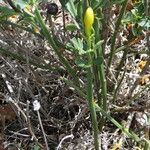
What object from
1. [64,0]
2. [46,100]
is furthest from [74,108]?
[64,0]

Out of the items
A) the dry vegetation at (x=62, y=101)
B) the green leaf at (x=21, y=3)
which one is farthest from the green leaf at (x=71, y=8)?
the dry vegetation at (x=62, y=101)

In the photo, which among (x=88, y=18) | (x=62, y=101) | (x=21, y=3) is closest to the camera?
(x=88, y=18)

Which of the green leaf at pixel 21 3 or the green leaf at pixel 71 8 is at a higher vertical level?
the green leaf at pixel 21 3

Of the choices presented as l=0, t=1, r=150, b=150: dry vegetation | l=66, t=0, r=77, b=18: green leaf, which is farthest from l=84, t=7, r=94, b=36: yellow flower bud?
l=0, t=1, r=150, b=150: dry vegetation

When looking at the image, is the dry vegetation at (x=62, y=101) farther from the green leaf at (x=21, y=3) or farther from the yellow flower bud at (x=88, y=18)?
the yellow flower bud at (x=88, y=18)

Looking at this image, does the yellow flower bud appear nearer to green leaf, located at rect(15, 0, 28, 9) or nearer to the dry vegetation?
green leaf, located at rect(15, 0, 28, 9)

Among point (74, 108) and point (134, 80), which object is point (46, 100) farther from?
point (134, 80)

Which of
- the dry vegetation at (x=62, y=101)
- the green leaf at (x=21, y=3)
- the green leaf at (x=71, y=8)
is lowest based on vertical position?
the dry vegetation at (x=62, y=101)

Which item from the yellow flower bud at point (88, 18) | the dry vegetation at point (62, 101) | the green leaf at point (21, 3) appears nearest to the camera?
the yellow flower bud at point (88, 18)

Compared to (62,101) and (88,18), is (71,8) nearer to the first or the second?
(88,18)

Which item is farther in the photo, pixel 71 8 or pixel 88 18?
pixel 71 8

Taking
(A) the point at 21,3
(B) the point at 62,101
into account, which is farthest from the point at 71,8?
(B) the point at 62,101
